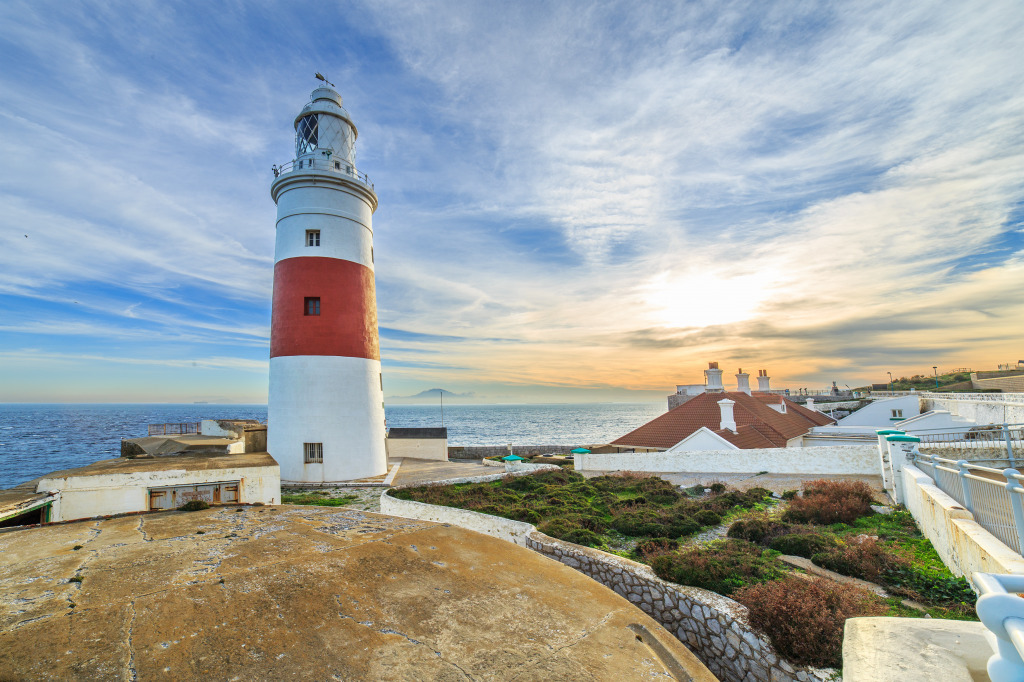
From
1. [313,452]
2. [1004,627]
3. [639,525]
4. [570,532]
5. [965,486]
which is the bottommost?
[639,525]

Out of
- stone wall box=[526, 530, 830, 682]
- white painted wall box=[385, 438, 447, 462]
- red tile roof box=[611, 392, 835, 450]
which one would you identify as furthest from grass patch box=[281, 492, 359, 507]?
red tile roof box=[611, 392, 835, 450]

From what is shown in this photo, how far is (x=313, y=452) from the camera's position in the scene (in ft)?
66.8

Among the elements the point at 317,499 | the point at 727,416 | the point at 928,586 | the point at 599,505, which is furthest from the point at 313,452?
the point at 928,586

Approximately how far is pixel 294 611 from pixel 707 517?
33.5 feet

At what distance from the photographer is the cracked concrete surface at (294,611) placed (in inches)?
141

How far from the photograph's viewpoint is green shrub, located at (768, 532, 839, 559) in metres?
8.72

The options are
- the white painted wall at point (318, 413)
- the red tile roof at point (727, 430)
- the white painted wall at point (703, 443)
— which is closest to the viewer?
the white painted wall at point (318, 413)

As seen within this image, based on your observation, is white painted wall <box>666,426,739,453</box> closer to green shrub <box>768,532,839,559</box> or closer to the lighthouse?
green shrub <box>768,532,839,559</box>

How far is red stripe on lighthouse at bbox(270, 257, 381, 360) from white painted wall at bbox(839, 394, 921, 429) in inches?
A: 1469

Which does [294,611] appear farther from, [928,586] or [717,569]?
[928,586]

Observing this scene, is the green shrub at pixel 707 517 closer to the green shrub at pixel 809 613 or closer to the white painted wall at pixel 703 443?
the green shrub at pixel 809 613

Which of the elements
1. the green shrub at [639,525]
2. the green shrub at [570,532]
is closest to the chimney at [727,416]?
the green shrub at [639,525]

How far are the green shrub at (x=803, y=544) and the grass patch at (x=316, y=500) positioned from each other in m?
13.2

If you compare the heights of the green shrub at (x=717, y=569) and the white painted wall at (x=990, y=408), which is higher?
the white painted wall at (x=990, y=408)
